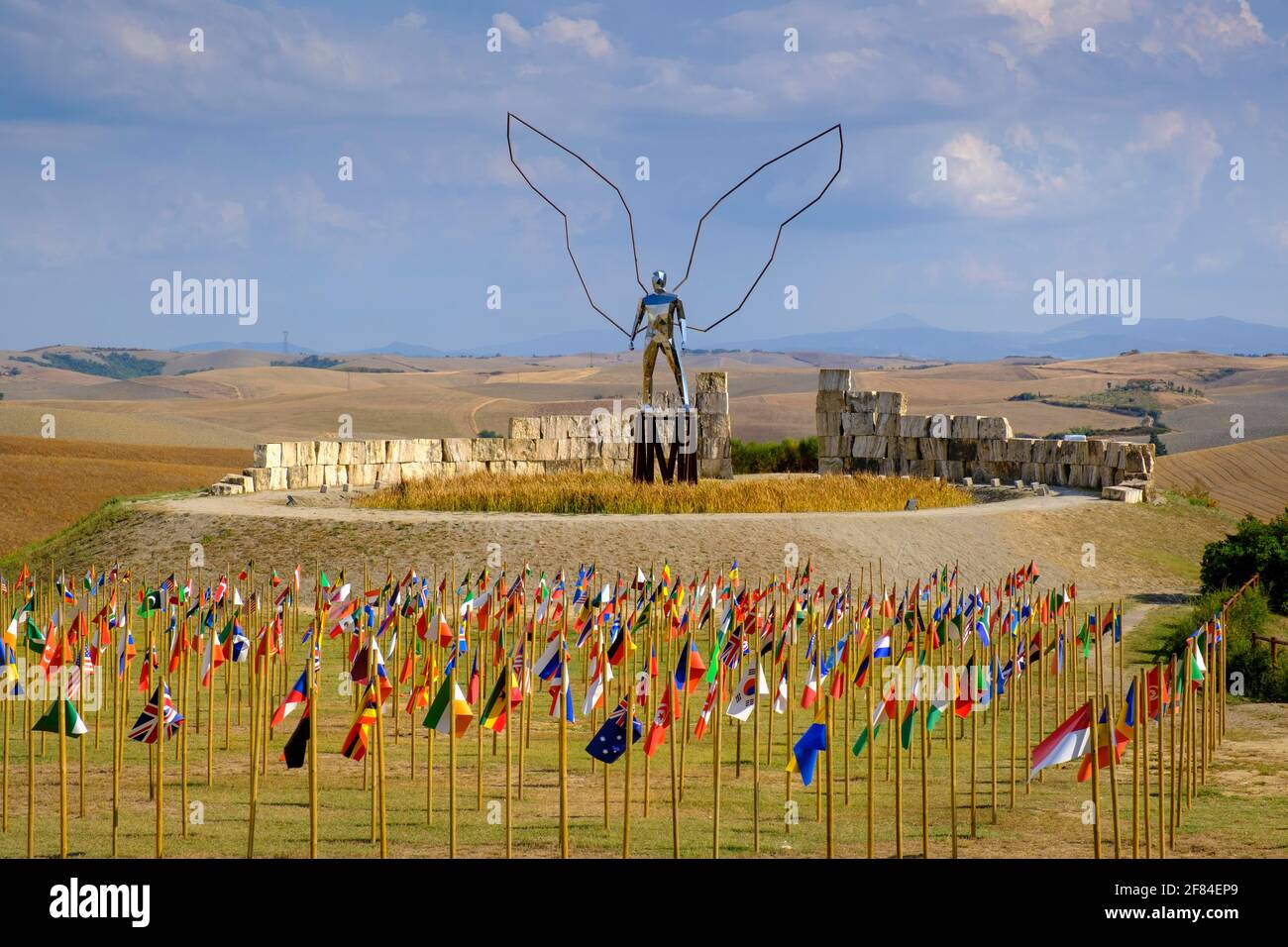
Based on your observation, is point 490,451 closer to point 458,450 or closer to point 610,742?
point 458,450

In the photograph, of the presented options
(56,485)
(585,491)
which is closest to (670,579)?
(585,491)

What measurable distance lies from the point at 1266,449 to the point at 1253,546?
138 ft

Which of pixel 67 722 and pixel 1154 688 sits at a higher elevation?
pixel 1154 688

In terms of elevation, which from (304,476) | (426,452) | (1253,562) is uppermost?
(426,452)

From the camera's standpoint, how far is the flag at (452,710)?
14.5 m

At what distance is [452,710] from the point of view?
14469 millimetres

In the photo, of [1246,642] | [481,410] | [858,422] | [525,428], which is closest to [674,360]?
[525,428]

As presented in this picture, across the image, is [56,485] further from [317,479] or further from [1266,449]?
[1266,449]

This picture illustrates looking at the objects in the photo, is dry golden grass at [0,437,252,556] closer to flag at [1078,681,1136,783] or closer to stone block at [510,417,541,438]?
stone block at [510,417,541,438]

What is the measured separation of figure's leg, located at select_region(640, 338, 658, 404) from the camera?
37.8 meters

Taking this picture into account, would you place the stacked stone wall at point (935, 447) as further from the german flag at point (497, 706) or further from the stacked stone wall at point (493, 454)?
the german flag at point (497, 706)

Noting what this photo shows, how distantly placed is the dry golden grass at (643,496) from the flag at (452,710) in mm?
22470

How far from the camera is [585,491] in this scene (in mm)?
38031

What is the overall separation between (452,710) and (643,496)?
23.2 meters
